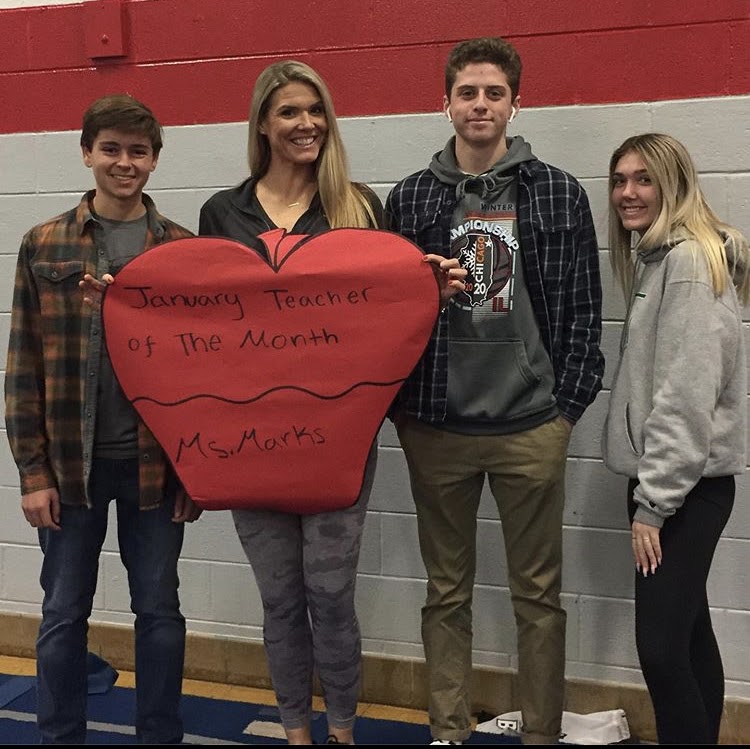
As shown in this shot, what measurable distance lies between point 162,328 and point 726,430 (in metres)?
1.15

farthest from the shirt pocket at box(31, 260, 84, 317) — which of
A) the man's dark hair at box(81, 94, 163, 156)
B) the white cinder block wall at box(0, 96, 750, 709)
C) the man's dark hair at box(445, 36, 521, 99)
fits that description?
the man's dark hair at box(445, 36, 521, 99)

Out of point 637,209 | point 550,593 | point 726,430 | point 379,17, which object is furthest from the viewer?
point 379,17

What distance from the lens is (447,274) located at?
1812 millimetres

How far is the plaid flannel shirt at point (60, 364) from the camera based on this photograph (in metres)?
1.87

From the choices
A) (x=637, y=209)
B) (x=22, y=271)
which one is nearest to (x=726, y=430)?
(x=637, y=209)

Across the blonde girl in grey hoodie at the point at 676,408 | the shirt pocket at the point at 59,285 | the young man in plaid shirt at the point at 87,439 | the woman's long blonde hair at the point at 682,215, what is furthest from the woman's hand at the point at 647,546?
the shirt pocket at the point at 59,285

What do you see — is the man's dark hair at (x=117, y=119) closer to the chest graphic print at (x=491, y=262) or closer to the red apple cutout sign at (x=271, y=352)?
the red apple cutout sign at (x=271, y=352)

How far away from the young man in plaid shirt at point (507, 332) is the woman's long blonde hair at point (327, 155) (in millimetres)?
163

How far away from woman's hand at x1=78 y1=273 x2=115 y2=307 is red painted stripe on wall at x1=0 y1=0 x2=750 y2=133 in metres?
0.82

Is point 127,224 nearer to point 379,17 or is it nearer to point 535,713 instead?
point 379,17

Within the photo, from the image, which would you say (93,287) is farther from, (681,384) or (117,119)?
(681,384)

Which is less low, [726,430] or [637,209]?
[637,209]

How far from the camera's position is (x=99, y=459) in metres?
1.89

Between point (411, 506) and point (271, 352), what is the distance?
796mm
